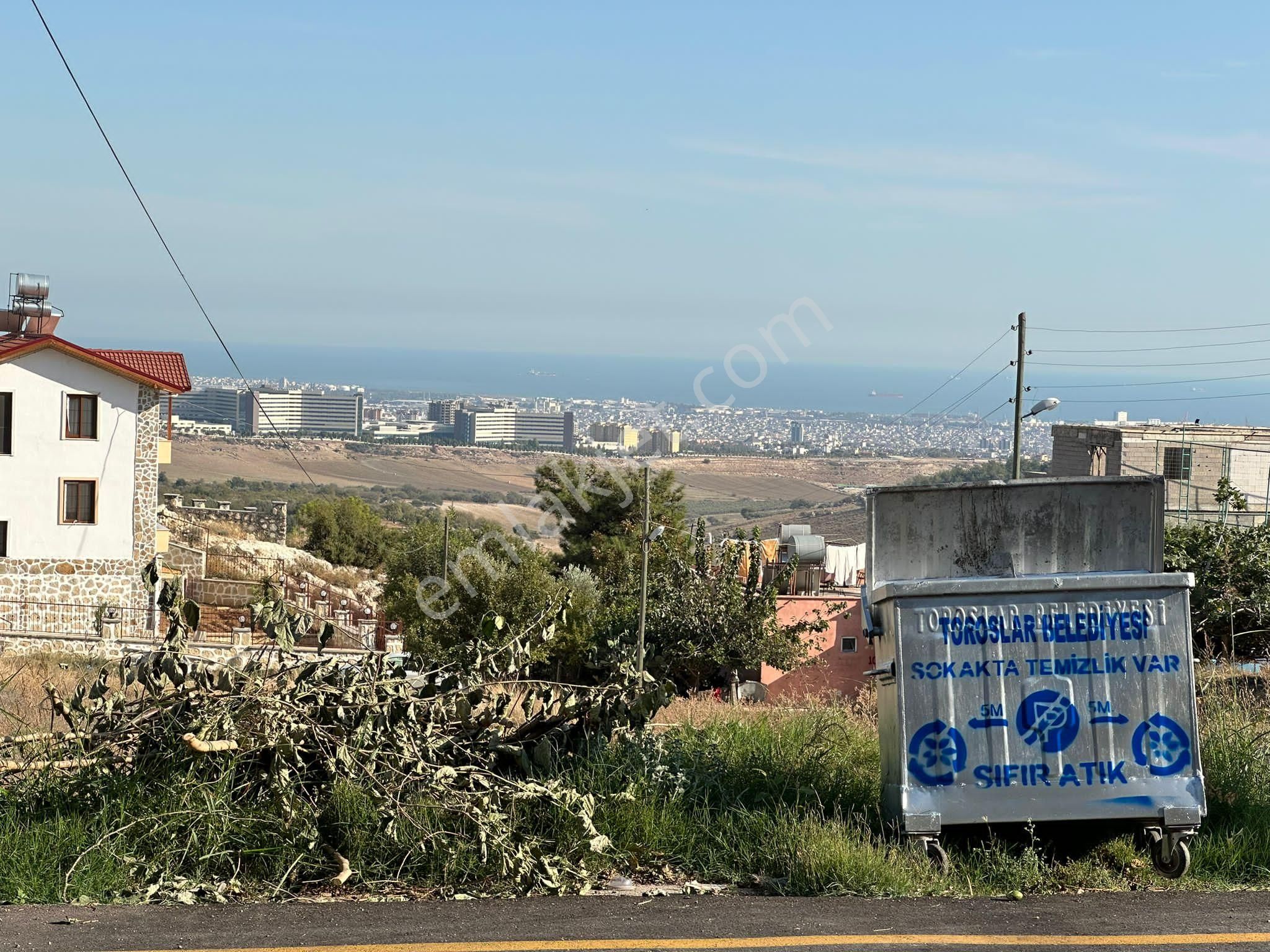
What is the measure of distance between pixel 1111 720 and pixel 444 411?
152674 millimetres

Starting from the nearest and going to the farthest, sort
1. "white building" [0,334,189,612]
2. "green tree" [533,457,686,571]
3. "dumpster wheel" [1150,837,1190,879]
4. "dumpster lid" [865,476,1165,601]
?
"dumpster wheel" [1150,837,1190,879] → "dumpster lid" [865,476,1165,601] → "white building" [0,334,189,612] → "green tree" [533,457,686,571]

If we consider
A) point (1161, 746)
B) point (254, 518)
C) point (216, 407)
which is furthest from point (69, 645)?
point (216, 407)

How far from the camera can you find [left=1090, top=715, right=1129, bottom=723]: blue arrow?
598 cm

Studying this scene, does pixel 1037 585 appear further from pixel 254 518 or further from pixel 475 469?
pixel 475 469

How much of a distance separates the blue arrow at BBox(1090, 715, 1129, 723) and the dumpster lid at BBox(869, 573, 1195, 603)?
Result: 1.93 ft

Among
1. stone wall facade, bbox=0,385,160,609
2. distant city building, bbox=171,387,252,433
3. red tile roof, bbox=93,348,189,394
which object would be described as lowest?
stone wall facade, bbox=0,385,160,609

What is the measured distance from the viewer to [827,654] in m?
27.5

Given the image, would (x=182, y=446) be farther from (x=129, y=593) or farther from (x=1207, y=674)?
(x=1207, y=674)

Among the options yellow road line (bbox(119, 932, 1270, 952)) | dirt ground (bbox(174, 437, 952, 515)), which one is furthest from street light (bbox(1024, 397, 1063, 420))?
dirt ground (bbox(174, 437, 952, 515))

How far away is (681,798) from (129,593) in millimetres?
29610

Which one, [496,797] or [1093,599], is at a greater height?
[1093,599]

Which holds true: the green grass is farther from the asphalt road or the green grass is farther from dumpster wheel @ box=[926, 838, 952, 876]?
the asphalt road

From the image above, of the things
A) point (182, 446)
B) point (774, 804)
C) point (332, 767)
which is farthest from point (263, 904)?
point (182, 446)

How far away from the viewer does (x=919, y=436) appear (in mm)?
118750
